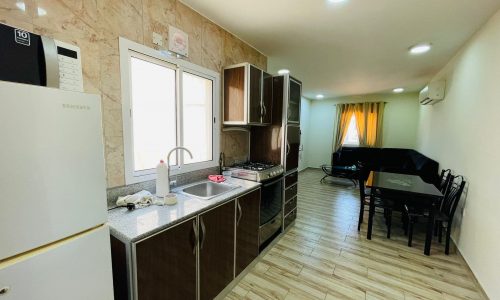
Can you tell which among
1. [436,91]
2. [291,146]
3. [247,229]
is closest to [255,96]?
[291,146]

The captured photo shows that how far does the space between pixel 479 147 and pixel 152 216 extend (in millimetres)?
3225

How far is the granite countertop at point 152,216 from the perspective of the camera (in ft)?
3.85

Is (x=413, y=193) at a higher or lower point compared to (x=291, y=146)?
lower

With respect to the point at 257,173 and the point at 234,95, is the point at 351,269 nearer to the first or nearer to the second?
the point at 257,173

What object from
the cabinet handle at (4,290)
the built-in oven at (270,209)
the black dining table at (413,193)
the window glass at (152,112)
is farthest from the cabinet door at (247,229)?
the black dining table at (413,193)

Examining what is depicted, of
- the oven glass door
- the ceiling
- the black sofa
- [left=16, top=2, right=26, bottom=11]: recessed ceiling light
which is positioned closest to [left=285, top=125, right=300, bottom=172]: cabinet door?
the oven glass door

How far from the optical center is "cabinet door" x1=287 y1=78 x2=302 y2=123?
2.84m

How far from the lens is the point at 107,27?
1497mm

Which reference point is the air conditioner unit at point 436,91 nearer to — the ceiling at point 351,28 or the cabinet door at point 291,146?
the ceiling at point 351,28

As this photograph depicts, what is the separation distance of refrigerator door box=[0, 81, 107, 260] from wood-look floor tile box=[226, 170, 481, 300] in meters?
1.58

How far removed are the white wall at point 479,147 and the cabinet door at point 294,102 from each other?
6.41 ft

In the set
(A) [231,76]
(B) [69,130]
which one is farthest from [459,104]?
(B) [69,130]

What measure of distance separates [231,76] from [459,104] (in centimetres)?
320

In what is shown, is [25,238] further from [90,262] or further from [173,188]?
[173,188]
